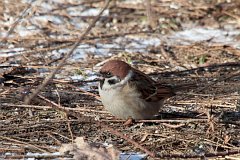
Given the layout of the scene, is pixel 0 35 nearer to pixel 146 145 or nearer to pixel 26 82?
pixel 26 82

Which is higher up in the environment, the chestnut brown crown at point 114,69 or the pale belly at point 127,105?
the chestnut brown crown at point 114,69

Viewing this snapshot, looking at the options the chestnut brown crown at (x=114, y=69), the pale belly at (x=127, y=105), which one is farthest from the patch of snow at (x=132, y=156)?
the chestnut brown crown at (x=114, y=69)

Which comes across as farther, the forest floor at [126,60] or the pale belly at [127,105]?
the pale belly at [127,105]

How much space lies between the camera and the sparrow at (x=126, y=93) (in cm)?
427

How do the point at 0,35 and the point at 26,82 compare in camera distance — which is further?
the point at 0,35

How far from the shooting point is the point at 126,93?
4.34 metres

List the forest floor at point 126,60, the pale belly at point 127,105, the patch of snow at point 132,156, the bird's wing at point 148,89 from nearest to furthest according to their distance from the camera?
the patch of snow at point 132,156 < the forest floor at point 126,60 < the pale belly at point 127,105 < the bird's wing at point 148,89

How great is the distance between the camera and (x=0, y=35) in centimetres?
675

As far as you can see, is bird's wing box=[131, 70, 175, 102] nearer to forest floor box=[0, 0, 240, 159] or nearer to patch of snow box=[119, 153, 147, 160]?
forest floor box=[0, 0, 240, 159]

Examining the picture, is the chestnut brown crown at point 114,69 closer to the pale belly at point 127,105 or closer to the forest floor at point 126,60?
the pale belly at point 127,105

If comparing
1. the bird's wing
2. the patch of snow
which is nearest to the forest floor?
the patch of snow

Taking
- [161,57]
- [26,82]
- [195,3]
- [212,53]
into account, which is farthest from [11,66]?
[195,3]

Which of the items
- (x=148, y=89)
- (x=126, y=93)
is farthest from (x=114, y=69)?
(x=148, y=89)

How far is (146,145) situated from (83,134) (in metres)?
0.48
